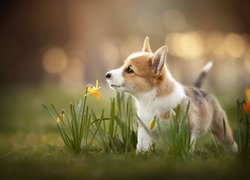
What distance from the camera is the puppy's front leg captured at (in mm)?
4414

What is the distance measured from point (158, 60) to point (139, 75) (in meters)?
0.23

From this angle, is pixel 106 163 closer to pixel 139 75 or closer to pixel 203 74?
pixel 139 75

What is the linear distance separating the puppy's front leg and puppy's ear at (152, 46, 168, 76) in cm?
57

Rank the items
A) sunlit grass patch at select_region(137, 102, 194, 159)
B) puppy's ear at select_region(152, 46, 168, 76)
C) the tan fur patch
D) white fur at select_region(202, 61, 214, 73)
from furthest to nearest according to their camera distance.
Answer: white fur at select_region(202, 61, 214, 73) → the tan fur patch → puppy's ear at select_region(152, 46, 168, 76) → sunlit grass patch at select_region(137, 102, 194, 159)

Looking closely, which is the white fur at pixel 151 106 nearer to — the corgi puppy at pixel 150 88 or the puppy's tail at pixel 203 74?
the corgi puppy at pixel 150 88

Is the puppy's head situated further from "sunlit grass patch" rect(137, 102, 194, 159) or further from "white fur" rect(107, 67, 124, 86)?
"sunlit grass patch" rect(137, 102, 194, 159)

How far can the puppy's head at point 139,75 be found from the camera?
4.35 meters

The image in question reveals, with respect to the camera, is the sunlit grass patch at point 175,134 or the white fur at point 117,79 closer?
the sunlit grass patch at point 175,134

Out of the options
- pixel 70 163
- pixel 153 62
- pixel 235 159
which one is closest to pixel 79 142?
pixel 70 163

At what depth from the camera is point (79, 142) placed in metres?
4.46

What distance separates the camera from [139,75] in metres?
4.41

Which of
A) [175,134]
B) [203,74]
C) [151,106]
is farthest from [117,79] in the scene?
[203,74]

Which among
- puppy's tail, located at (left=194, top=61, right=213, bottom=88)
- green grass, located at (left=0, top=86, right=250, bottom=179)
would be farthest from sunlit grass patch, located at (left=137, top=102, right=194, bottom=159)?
puppy's tail, located at (left=194, top=61, right=213, bottom=88)

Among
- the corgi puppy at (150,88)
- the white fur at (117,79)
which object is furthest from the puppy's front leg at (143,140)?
the white fur at (117,79)
